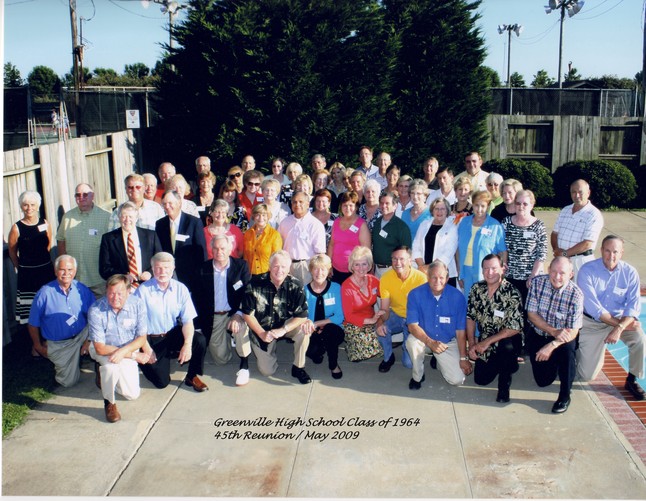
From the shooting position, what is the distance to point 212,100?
1102cm

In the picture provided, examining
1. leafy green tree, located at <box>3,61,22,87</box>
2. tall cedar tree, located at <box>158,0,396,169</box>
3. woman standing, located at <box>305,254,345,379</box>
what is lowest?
woman standing, located at <box>305,254,345,379</box>

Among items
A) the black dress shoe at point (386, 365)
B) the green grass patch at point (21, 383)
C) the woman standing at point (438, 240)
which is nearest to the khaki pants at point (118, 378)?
the green grass patch at point (21, 383)

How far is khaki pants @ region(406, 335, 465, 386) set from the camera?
19.7ft

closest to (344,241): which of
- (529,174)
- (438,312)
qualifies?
(438,312)

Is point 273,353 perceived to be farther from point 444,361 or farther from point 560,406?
point 560,406

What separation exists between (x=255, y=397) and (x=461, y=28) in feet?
34.5

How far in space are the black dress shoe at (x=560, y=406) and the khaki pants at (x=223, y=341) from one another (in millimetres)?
2813

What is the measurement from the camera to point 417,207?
7172mm

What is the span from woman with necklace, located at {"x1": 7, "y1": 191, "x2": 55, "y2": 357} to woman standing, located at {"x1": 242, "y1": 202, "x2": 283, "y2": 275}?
5.62 ft

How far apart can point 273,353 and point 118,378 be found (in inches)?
58.1

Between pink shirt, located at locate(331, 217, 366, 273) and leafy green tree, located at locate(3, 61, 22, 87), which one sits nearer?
pink shirt, located at locate(331, 217, 366, 273)

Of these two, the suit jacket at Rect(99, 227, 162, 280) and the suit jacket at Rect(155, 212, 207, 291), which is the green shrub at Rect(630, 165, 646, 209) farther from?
the suit jacket at Rect(99, 227, 162, 280)

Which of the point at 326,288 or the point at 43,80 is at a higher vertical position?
the point at 43,80

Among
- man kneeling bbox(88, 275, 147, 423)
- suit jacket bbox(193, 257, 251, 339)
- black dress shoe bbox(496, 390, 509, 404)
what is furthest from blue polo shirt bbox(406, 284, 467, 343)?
man kneeling bbox(88, 275, 147, 423)
